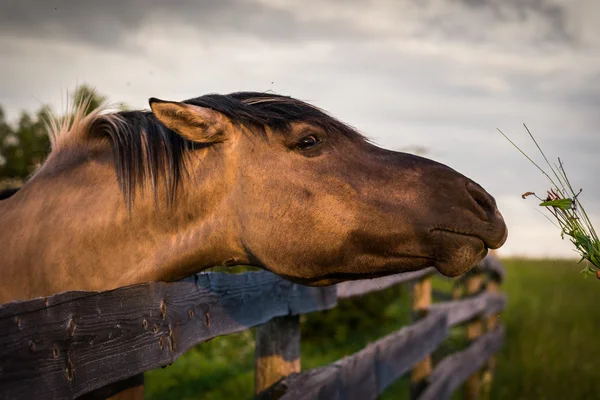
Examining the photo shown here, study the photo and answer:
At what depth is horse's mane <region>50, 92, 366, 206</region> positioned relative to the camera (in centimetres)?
299

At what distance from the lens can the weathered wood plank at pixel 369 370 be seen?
3.54m

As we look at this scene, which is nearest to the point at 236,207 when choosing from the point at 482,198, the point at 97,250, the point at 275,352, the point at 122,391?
the point at 97,250

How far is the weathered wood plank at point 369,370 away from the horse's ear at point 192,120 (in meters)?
1.37

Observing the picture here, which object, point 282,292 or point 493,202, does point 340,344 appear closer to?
point 282,292

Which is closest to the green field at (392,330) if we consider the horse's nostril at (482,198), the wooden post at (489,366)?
the wooden post at (489,366)

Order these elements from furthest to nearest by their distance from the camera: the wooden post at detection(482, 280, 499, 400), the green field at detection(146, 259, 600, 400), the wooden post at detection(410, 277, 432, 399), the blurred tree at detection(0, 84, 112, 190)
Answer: the blurred tree at detection(0, 84, 112, 190) < the wooden post at detection(482, 280, 499, 400) < the green field at detection(146, 259, 600, 400) < the wooden post at detection(410, 277, 432, 399)

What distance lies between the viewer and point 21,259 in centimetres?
301

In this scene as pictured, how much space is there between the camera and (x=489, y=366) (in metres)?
10.1

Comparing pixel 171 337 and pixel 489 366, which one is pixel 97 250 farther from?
pixel 489 366

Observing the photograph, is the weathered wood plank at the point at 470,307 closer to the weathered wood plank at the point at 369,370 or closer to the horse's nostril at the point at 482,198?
the weathered wood plank at the point at 369,370

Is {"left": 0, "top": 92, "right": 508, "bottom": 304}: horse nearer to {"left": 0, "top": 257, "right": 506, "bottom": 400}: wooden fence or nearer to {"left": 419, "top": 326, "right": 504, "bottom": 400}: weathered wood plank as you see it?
{"left": 0, "top": 257, "right": 506, "bottom": 400}: wooden fence

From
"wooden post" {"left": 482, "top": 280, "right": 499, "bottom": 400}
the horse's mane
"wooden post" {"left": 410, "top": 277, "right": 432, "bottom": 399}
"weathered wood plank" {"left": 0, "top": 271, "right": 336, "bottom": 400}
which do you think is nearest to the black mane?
the horse's mane

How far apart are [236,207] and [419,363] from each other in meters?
4.69

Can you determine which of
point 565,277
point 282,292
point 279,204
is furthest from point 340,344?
point 565,277
